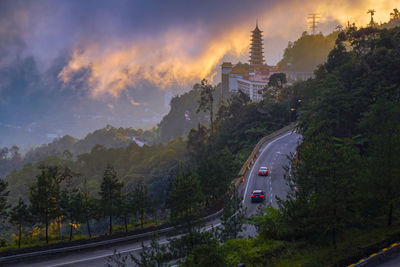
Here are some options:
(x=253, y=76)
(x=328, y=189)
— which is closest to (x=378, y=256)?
(x=328, y=189)

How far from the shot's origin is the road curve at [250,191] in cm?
2067

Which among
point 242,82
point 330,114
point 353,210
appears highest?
point 242,82

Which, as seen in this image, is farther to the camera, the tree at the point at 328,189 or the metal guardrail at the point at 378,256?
the tree at the point at 328,189

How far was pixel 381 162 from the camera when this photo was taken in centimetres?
1752

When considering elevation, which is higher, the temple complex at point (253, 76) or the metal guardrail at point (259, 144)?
the temple complex at point (253, 76)

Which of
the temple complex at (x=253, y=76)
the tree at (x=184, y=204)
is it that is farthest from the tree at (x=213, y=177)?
the temple complex at (x=253, y=76)

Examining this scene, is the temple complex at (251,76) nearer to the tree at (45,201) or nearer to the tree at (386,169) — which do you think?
the tree at (45,201)

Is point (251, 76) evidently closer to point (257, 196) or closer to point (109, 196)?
point (257, 196)

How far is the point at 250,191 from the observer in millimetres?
33406

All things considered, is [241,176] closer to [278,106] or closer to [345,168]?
[345,168]

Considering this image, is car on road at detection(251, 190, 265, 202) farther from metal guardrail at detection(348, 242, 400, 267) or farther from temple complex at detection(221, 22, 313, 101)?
temple complex at detection(221, 22, 313, 101)

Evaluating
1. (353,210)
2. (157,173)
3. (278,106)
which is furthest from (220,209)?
(157,173)

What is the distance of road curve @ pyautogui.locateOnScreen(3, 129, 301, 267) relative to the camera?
67.8ft

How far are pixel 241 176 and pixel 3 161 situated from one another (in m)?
128
